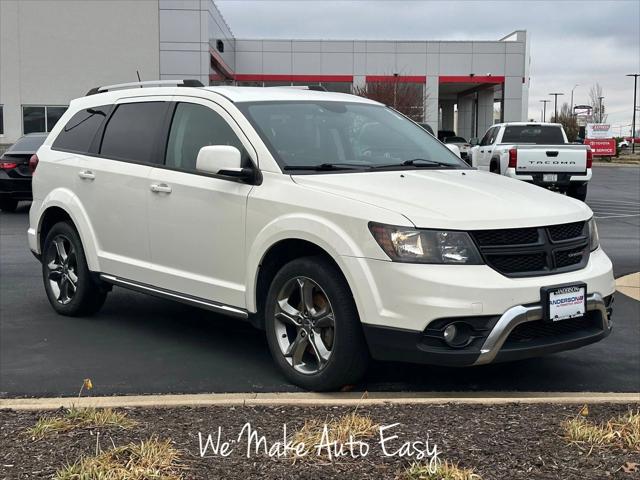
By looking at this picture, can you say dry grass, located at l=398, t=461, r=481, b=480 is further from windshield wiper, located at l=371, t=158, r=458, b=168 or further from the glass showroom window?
the glass showroom window

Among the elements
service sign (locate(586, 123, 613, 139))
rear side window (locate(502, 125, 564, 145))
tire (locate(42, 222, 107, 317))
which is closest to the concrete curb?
tire (locate(42, 222, 107, 317))

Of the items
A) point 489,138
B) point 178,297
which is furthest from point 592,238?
point 489,138

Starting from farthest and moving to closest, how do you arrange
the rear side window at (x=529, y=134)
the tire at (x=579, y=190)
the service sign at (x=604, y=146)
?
the service sign at (x=604, y=146) < the rear side window at (x=529, y=134) < the tire at (x=579, y=190)

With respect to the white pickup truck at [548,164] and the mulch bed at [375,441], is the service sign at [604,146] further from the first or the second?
the mulch bed at [375,441]

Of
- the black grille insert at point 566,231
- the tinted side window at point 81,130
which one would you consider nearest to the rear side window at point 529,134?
the tinted side window at point 81,130

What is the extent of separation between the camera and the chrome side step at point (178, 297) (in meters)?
5.27

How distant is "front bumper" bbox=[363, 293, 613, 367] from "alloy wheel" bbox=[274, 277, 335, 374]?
1.14ft

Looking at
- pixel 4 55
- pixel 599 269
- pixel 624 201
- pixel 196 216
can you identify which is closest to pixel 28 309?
pixel 196 216

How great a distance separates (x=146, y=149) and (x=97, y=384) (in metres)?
1.87

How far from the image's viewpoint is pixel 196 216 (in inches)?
214

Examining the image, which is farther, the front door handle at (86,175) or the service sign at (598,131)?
the service sign at (598,131)

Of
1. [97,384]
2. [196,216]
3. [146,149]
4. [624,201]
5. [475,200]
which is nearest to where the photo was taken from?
[475,200]

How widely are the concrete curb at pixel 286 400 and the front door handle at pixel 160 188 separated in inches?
63.7

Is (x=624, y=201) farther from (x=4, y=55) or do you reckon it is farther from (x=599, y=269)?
(x=4, y=55)
